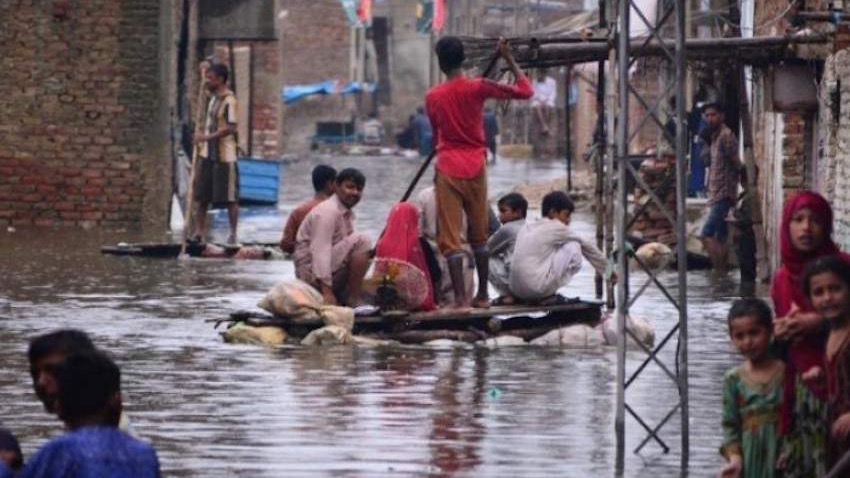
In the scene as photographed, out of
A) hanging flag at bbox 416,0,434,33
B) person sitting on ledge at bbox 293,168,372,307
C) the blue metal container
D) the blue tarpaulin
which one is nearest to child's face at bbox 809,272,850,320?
person sitting on ledge at bbox 293,168,372,307

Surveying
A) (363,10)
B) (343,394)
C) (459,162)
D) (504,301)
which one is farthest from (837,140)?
(363,10)

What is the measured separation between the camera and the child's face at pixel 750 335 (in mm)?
7492

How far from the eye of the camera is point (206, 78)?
21.1 m

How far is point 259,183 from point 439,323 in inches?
649

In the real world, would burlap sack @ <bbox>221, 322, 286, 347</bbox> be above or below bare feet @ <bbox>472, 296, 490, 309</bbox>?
below

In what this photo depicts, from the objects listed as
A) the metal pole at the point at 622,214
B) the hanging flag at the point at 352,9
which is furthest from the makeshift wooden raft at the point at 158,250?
the hanging flag at the point at 352,9

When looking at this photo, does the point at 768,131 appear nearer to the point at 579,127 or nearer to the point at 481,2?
the point at 579,127

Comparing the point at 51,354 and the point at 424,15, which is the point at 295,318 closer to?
the point at 51,354

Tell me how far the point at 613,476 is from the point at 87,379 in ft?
13.4

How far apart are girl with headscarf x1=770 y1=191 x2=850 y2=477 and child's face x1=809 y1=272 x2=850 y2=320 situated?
108 mm

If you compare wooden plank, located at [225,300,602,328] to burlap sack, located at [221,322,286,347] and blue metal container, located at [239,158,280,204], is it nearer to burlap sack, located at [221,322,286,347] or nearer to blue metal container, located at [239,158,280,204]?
burlap sack, located at [221,322,286,347]

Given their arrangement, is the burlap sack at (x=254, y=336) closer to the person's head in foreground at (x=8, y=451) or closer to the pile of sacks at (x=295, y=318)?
the pile of sacks at (x=295, y=318)

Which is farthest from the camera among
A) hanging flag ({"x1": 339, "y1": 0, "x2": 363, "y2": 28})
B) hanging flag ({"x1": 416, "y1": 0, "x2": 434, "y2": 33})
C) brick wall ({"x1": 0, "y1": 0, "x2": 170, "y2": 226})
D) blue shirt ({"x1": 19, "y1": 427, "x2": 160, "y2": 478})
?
hanging flag ({"x1": 416, "y1": 0, "x2": 434, "y2": 33})

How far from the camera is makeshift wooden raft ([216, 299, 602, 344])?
46.8 feet
